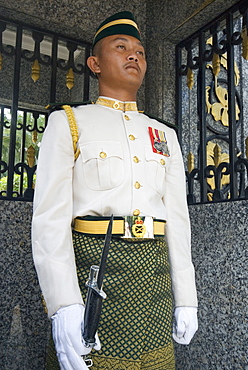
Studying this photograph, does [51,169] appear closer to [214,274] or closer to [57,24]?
[214,274]

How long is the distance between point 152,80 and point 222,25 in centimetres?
63

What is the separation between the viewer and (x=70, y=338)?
1188mm

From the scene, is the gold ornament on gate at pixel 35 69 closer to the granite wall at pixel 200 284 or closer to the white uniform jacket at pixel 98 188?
the granite wall at pixel 200 284

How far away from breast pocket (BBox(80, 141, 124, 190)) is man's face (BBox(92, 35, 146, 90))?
1.08ft

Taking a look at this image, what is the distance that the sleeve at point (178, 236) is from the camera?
1.59m

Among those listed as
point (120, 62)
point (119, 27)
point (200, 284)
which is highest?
point (119, 27)

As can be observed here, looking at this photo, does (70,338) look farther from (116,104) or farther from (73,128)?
(116,104)

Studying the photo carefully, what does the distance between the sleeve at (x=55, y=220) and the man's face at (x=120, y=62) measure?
0.95 feet

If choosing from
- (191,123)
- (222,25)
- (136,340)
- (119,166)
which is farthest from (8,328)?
(222,25)

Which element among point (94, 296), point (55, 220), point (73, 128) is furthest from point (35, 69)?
point (94, 296)

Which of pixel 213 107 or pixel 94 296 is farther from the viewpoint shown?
pixel 213 107

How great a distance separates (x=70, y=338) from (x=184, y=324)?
53cm

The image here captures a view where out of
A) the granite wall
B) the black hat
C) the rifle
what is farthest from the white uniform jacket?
the granite wall

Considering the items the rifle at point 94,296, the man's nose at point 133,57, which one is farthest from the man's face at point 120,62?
the rifle at point 94,296
